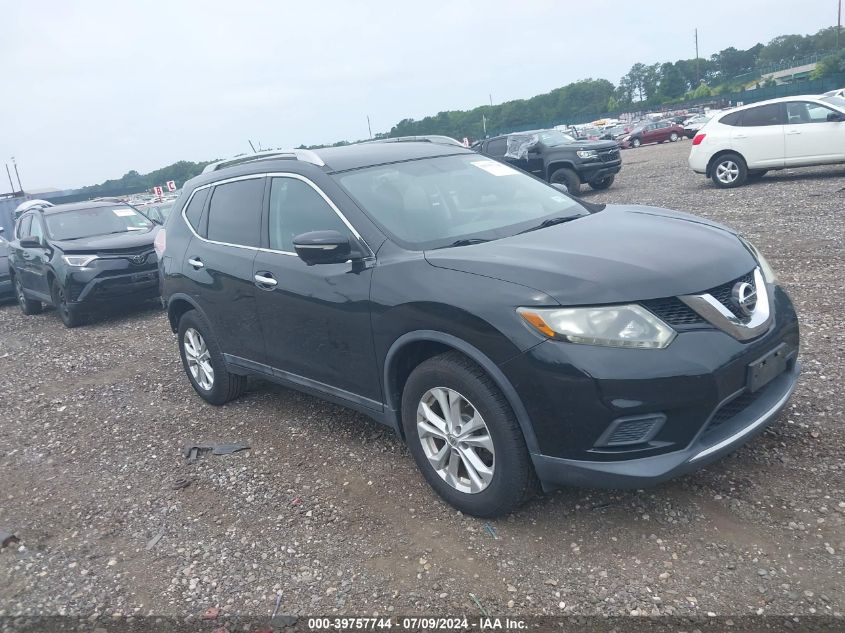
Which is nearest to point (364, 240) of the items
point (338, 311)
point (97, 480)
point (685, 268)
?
point (338, 311)

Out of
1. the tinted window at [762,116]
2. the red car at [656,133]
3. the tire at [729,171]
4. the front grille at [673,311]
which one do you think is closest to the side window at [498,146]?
the tire at [729,171]

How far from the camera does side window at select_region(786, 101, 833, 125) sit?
12680mm

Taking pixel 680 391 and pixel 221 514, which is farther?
pixel 221 514

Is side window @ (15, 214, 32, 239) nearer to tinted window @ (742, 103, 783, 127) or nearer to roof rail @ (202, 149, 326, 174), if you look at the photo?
Answer: roof rail @ (202, 149, 326, 174)

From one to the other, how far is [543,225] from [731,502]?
1.71m

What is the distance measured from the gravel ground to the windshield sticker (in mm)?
1886

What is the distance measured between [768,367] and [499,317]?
4.11 feet

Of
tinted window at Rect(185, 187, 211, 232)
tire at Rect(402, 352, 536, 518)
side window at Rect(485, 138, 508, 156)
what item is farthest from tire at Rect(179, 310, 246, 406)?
side window at Rect(485, 138, 508, 156)

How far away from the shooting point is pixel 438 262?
3.39 m

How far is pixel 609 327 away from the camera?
2865 mm

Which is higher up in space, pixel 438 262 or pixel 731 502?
pixel 438 262

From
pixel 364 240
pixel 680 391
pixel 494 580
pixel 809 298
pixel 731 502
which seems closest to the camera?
pixel 680 391

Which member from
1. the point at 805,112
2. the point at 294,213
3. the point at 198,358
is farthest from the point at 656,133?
the point at 294,213

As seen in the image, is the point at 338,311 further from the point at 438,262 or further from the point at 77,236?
the point at 77,236
